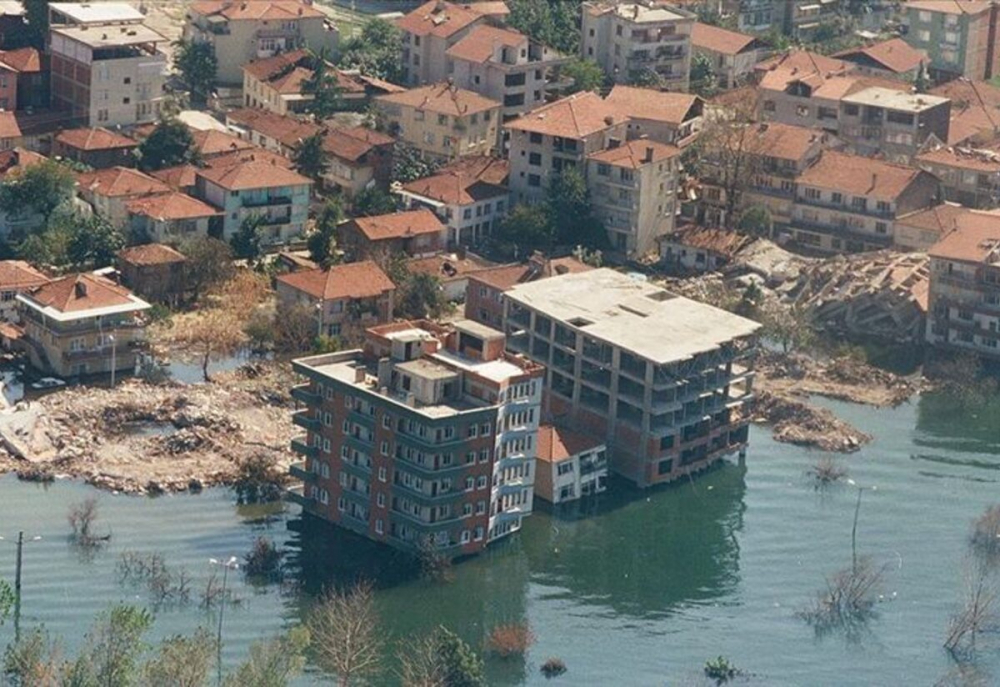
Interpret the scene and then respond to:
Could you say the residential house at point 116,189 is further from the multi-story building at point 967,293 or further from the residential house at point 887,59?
the residential house at point 887,59

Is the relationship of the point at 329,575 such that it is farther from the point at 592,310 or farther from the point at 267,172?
the point at 267,172

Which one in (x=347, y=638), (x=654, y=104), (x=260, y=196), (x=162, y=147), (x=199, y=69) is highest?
(x=654, y=104)

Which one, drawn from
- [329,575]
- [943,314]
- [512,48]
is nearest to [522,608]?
[329,575]

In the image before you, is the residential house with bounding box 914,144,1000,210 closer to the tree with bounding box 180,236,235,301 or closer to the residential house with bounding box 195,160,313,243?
the residential house with bounding box 195,160,313,243

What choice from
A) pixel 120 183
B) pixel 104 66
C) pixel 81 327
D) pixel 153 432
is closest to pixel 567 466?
pixel 153 432

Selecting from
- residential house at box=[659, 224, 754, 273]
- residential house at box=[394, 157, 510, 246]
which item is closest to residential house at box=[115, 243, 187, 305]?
residential house at box=[394, 157, 510, 246]

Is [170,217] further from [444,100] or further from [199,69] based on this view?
[199,69]
